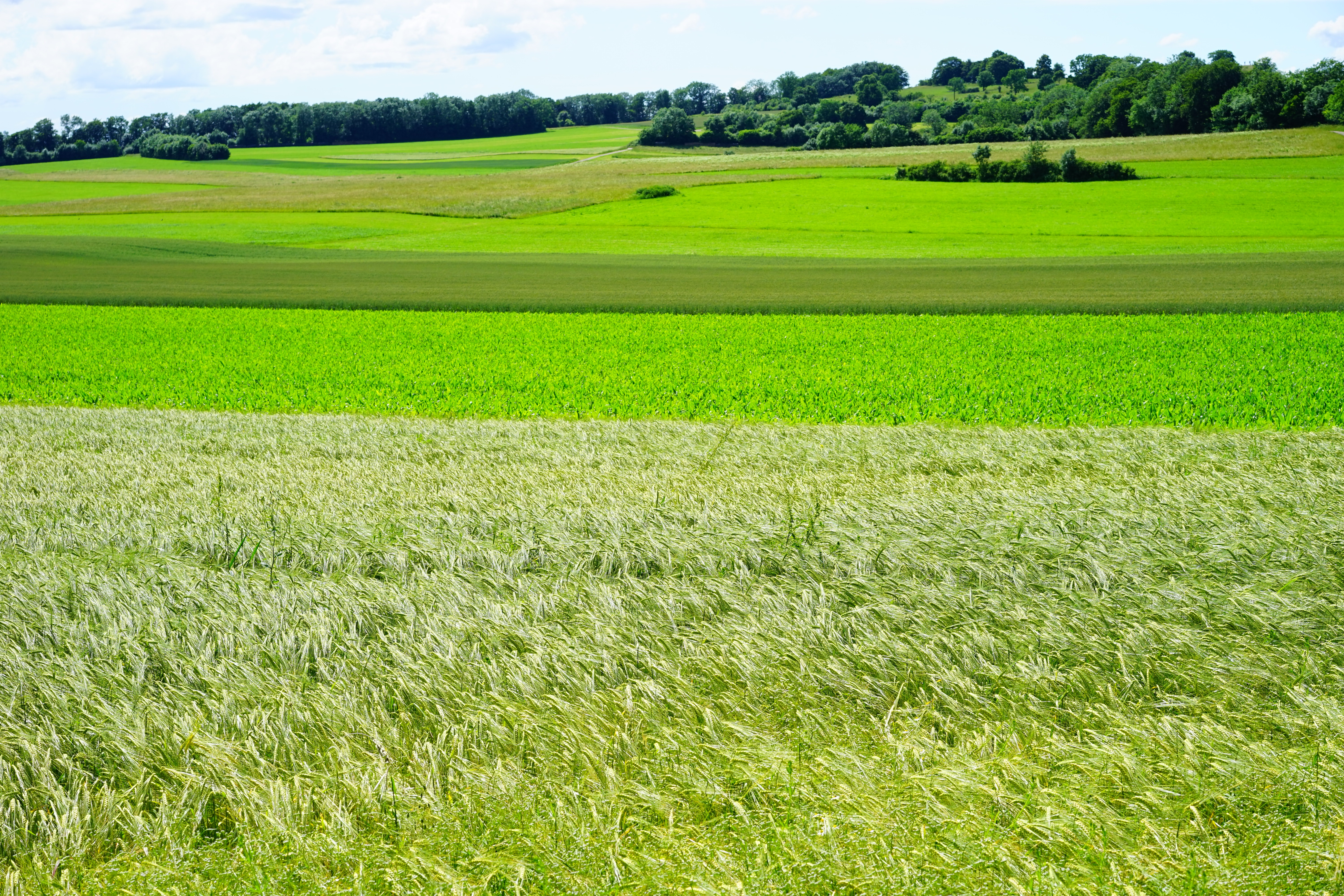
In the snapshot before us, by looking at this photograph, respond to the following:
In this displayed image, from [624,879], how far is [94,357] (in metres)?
22.2

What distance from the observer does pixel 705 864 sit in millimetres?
3006

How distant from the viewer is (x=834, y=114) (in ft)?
441

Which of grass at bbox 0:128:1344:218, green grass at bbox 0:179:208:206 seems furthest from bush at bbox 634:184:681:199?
green grass at bbox 0:179:208:206

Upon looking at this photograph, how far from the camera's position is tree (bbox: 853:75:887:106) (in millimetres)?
158000

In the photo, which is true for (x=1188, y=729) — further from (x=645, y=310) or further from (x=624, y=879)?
(x=645, y=310)

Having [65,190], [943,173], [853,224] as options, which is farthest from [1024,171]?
[65,190]

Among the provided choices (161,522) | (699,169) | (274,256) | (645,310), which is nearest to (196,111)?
(699,169)

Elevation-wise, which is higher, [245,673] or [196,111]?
[196,111]

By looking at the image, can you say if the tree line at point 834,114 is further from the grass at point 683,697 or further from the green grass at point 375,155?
the grass at point 683,697

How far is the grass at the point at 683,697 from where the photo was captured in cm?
310

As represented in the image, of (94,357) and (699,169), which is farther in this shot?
(699,169)

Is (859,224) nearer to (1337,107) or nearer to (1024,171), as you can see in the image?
(1024,171)

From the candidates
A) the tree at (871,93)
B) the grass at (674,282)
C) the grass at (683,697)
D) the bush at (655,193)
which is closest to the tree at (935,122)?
the tree at (871,93)

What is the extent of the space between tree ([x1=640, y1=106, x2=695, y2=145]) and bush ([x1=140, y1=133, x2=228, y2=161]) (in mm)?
56020
